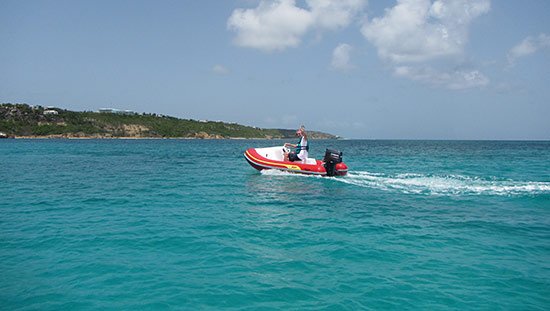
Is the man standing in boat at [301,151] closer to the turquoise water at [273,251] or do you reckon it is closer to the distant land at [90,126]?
the turquoise water at [273,251]

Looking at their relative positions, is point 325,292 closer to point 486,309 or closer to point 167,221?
point 486,309

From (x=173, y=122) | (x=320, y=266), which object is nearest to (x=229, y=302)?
(x=320, y=266)

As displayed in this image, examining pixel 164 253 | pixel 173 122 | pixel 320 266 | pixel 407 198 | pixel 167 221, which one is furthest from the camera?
pixel 173 122

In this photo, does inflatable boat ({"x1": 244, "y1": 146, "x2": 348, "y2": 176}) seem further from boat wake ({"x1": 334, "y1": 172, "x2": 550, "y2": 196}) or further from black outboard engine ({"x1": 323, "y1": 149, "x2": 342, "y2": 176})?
boat wake ({"x1": 334, "y1": 172, "x2": 550, "y2": 196})

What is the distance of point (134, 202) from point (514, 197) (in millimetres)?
14428

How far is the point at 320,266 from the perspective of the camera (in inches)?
271

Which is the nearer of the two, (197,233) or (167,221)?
(197,233)

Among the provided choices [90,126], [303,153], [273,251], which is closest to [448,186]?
[303,153]

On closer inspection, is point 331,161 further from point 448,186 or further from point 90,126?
point 90,126

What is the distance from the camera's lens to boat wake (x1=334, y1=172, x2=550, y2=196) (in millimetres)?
15703

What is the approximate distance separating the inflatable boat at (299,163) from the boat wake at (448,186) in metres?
0.84

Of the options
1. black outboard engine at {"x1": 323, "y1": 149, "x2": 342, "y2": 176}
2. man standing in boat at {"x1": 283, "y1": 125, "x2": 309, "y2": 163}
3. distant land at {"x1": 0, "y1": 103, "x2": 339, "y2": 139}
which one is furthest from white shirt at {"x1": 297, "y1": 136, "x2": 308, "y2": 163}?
distant land at {"x1": 0, "y1": 103, "x2": 339, "y2": 139}

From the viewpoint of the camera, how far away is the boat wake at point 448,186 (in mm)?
15703

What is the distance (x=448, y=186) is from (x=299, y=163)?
7.71m
